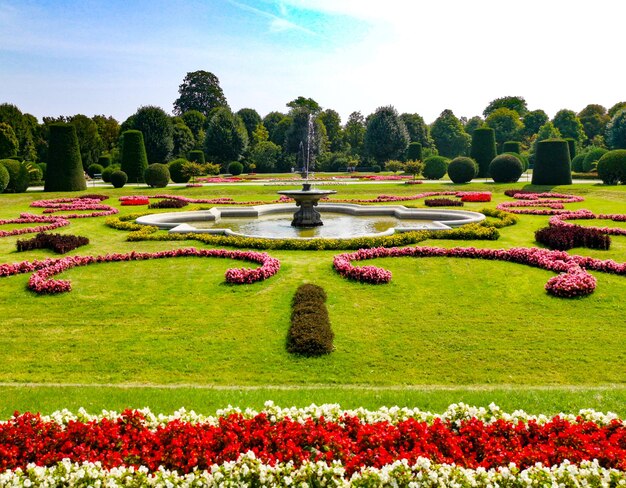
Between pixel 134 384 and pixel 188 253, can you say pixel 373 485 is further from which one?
pixel 188 253

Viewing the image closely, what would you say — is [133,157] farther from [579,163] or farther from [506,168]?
[579,163]

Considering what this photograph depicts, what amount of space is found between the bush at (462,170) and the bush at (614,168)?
25.0ft

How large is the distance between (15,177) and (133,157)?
952cm

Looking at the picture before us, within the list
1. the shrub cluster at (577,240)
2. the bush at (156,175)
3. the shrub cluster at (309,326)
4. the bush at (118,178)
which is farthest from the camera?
the bush at (118,178)

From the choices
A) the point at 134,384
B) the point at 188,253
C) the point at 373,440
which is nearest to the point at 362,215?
the point at 188,253

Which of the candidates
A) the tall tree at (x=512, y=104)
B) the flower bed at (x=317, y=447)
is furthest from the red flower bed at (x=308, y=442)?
the tall tree at (x=512, y=104)

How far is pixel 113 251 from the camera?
470 inches

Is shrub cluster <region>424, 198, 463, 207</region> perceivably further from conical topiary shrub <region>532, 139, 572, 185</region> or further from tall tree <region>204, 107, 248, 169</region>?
tall tree <region>204, 107, 248, 169</region>

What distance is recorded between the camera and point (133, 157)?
122 ft

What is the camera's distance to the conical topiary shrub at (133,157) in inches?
1462

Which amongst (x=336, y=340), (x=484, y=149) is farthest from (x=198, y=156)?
(x=336, y=340)

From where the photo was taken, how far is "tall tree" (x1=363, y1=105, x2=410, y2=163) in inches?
2307

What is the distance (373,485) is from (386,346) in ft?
12.1

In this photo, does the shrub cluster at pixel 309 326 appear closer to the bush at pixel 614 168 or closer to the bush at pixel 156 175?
the bush at pixel 156 175
